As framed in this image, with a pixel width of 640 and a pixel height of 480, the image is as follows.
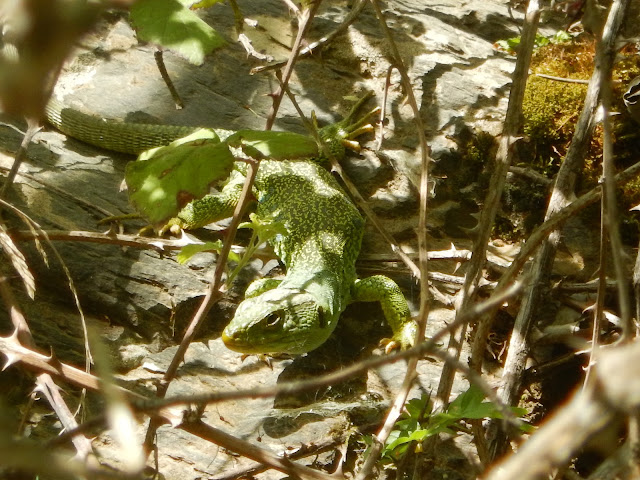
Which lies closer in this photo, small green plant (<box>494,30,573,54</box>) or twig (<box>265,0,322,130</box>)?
twig (<box>265,0,322,130</box>)

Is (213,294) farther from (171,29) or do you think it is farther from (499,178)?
(499,178)

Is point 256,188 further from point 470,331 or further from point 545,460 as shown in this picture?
point 545,460

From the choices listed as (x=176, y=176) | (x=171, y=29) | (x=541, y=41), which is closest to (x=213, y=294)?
(x=176, y=176)

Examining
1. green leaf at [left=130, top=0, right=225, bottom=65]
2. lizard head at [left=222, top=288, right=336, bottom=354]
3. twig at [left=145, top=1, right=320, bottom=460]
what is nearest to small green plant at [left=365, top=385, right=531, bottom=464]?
twig at [left=145, top=1, right=320, bottom=460]

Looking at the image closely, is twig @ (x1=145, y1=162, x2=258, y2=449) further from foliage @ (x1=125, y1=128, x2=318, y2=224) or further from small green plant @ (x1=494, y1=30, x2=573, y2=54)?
small green plant @ (x1=494, y1=30, x2=573, y2=54)

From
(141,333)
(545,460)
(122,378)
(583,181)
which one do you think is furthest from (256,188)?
(545,460)

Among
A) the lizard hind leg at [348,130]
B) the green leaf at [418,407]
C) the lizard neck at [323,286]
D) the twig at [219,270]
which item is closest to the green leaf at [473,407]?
the green leaf at [418,407]
